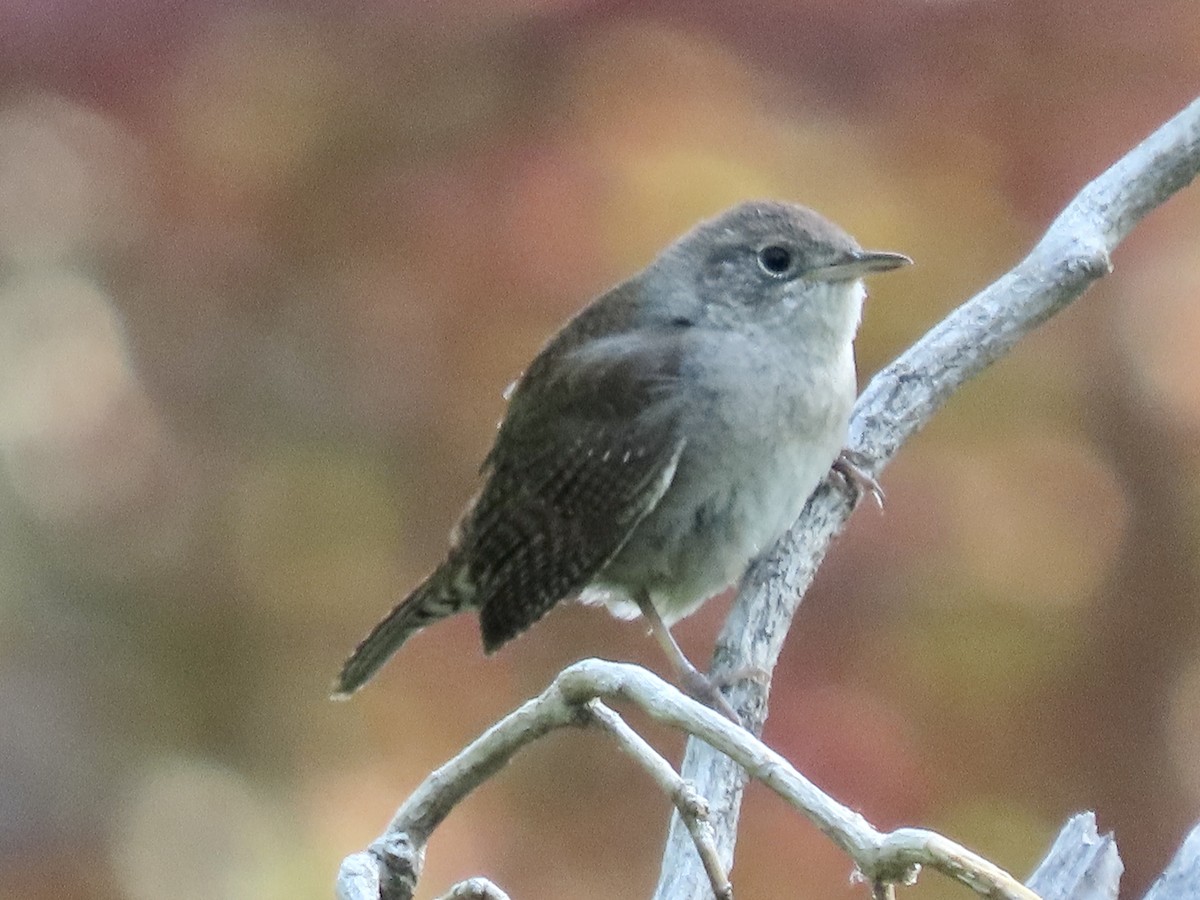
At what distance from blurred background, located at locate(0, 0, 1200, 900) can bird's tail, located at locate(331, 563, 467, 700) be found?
213 mm

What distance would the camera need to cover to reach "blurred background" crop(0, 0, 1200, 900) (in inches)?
119

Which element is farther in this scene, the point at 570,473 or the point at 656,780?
the point at 570,473

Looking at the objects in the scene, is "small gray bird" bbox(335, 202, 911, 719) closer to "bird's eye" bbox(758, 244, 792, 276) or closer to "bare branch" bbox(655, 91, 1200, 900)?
"bird's eye" bbox(758, 244, 792, 276)

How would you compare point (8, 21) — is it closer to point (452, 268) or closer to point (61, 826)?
point (452, 268)

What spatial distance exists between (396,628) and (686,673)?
1.99 feet

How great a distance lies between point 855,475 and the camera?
2.66 metres

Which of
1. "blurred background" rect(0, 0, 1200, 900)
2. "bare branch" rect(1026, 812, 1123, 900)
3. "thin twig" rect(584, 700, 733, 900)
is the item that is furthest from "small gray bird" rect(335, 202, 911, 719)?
"thin twig" rect(584, 700, 733, 900)

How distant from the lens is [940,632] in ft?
10.3

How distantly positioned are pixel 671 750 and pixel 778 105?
122 centimetres

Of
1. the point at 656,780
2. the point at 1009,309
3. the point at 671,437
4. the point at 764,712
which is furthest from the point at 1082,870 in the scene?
the point at 671,437

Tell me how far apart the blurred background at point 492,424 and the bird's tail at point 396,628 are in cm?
21

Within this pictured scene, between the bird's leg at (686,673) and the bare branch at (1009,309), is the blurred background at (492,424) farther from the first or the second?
the bare branch at (1009,309)

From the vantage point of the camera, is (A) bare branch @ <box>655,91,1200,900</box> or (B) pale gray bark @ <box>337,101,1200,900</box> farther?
(A) bare branch @ <box>655,91,1200,900</box>

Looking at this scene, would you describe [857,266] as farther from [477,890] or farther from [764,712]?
[477,890]
